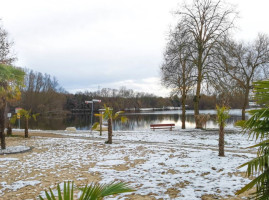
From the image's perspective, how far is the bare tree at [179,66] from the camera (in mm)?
20359

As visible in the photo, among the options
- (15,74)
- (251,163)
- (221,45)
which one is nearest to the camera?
(251,163)

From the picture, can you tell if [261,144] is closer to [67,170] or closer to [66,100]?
[67,170]

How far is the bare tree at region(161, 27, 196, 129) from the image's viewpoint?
2036 cm

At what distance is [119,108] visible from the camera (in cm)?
10225

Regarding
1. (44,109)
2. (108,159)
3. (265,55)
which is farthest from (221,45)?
(44,109)

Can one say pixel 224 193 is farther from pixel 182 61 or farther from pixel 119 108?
pixel 119 108

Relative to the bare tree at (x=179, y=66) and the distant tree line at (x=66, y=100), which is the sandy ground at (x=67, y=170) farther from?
the distant tree line at (x=66, y=100)

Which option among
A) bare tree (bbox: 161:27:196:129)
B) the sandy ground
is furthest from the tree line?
the sandy ground

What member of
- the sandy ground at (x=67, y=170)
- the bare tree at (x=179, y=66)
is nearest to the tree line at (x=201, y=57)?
the bare tree at (x=179, y=66)

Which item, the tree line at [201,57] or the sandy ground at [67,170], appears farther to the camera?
the tree line at [201,57]

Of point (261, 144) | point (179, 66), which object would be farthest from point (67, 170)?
point (179, 66)

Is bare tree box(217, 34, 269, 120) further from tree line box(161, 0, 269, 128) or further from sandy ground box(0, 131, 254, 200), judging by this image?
sandy ground box(0, 131, 254, 200)

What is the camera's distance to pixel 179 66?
2098 cm

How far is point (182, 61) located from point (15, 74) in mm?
15560
